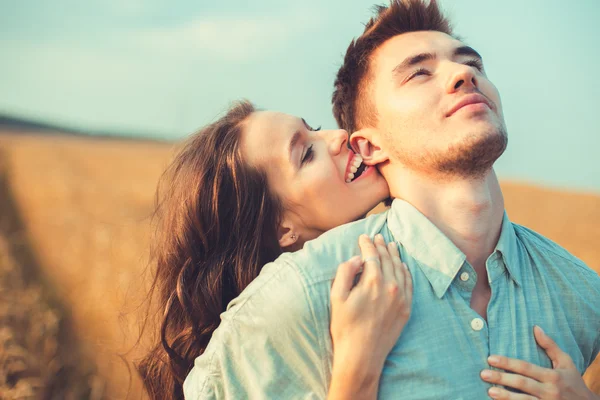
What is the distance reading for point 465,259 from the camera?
2498 mm

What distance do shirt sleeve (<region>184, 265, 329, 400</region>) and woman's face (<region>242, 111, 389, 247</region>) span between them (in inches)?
27.4

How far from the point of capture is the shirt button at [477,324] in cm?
236

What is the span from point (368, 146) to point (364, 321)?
4.05 feet

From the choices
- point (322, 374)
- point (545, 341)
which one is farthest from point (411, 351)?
point (545, 341)

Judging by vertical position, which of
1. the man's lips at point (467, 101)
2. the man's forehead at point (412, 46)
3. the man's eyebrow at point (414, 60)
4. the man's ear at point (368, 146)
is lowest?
the man's ear at point (368, 146)

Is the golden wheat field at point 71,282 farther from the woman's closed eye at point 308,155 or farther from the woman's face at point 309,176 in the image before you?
the woman's closed eye at point 308,155

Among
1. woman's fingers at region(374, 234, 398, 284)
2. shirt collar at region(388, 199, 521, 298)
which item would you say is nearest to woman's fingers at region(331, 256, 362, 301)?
woman's fingers at region(374, 234, 398, 284)

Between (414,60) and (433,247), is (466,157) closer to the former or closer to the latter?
(433,247)

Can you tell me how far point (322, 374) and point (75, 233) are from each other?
714 centimetres

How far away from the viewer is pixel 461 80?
2770 mm

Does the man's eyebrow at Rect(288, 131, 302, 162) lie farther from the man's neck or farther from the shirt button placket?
the shirt button placket

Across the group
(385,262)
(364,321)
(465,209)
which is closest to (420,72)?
(465,209)

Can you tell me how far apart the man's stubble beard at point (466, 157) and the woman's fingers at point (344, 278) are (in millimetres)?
642

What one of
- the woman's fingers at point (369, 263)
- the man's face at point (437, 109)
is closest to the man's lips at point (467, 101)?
the man's face at point (437, 109)
